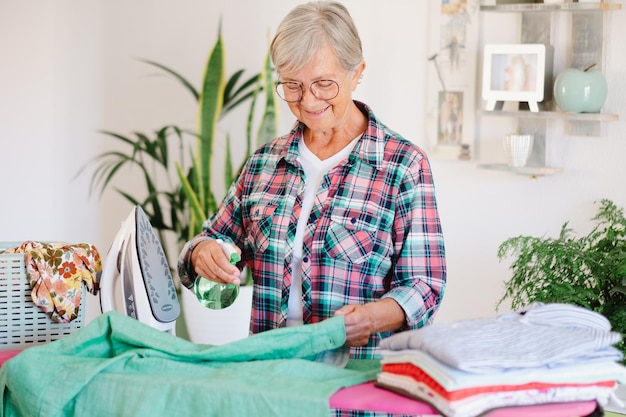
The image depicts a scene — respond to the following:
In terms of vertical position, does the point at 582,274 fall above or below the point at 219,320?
above

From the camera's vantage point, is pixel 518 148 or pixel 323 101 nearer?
pixel 323 101

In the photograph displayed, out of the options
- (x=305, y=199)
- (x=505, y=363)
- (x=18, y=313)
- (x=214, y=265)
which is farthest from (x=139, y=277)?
(x=505, y=363)

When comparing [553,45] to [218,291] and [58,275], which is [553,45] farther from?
[58,275]

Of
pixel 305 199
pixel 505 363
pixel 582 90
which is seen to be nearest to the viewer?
pixel 505 363

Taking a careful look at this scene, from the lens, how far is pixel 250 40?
4.04m

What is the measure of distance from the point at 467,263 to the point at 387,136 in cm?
163

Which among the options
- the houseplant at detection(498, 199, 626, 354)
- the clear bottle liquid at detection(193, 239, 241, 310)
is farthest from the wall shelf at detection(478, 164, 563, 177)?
the clear bottle liquid at detection(193, 239, 241, 310)

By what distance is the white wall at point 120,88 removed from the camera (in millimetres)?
3609

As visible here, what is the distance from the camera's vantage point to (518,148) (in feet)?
10.9

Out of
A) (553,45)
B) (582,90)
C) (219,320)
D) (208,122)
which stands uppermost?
(553,45)

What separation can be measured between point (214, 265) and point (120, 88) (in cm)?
258

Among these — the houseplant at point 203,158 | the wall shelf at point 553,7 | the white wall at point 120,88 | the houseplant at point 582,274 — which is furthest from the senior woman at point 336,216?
the houseplant at point 203,158

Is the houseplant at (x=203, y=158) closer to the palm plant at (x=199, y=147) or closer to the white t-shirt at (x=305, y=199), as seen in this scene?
the palm plant at (x=199, y=147)

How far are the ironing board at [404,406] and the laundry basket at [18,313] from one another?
0.83 meters
